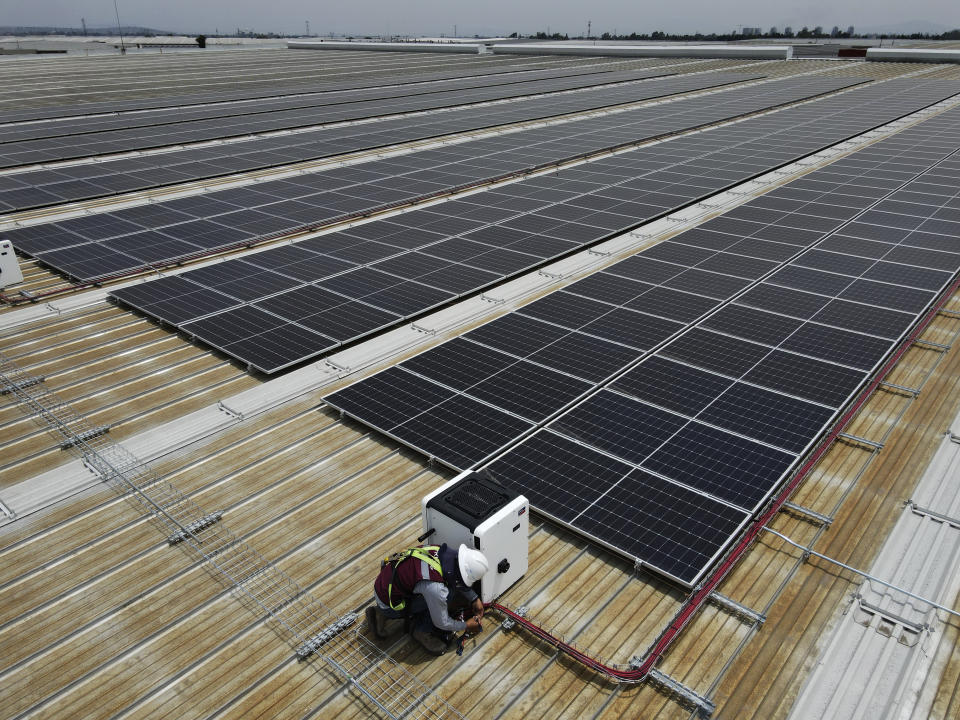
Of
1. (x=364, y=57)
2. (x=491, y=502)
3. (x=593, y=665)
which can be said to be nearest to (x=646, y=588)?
(x=593, y=665)

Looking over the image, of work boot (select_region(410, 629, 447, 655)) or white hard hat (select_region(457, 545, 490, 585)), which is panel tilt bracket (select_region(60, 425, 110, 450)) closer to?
work boot (select_region(410, 629, 447, 655))

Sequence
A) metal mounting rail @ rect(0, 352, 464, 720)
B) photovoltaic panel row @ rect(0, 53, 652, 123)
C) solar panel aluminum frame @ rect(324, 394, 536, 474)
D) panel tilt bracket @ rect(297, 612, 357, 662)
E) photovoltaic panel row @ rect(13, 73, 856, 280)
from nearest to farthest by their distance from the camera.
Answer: metal mounting rail @ rect(0, 352, 464, 720)
panel tilt bracket @ rect(297, 612, 357, 662)
solar panel aluminum frame @ rect(324, 394, 536, 474)
photovoltaic panel row @ rect(13, 73, 856, 280)
photovoltaic panel row @ rect(0, 53, 652, 123)

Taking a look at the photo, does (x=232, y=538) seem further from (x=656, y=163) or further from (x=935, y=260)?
(x=656, y=163)

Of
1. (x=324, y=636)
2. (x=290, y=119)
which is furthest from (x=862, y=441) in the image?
(x=290, y=119)

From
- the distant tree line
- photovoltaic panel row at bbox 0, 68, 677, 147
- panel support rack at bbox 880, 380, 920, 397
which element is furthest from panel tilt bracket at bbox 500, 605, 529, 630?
the distant tree line

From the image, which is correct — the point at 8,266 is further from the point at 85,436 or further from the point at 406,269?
the point at 406,269

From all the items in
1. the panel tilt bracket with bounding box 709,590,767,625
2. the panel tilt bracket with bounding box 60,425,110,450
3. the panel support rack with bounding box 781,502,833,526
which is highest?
the panel support rack with bounding box 781,502,833,526
